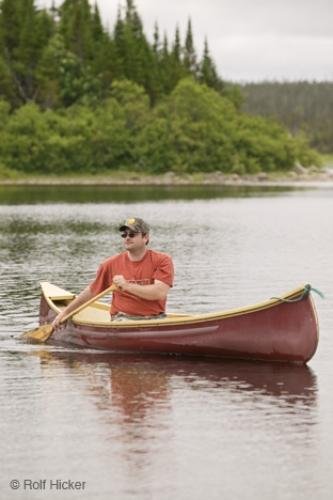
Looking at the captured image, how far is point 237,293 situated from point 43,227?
30.6 metres

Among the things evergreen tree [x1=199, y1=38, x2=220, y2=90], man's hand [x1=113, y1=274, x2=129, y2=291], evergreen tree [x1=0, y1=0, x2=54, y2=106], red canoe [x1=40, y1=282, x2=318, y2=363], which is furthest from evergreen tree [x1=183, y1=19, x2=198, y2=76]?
man's hand [x1=113, y1=274, x2=129, y2=291]

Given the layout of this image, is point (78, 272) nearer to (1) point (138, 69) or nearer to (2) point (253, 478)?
(2) point (253, 478)

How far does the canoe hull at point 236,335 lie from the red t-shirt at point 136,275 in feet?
1.19

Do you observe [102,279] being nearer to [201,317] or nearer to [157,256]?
[157,256]

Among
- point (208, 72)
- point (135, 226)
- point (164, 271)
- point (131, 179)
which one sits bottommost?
point (131, 179)

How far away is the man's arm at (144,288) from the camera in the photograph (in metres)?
17.9

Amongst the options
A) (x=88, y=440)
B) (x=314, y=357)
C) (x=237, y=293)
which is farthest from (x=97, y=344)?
(x=237, y=293)

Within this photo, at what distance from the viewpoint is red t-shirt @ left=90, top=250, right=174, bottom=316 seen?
18109mm

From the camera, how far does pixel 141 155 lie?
140375 millimetres

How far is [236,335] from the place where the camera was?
17.9 meters

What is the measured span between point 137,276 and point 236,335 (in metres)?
1.76

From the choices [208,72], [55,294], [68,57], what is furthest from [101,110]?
[55,294]

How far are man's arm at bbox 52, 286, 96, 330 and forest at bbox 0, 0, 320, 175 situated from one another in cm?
11384

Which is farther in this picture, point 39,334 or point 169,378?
point 39,334
